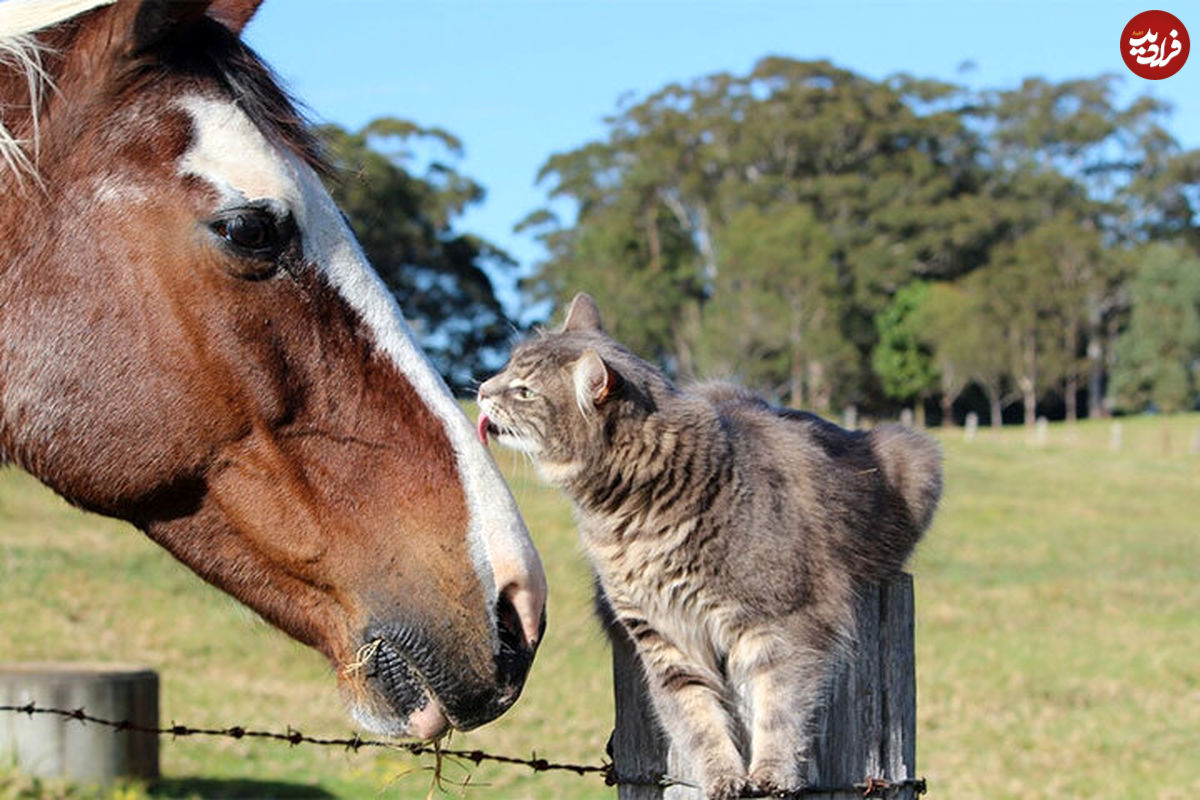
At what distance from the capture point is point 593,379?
3.24m

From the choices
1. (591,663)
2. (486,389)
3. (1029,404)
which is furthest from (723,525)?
(1029,404)

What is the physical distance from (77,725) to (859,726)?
5.61 m

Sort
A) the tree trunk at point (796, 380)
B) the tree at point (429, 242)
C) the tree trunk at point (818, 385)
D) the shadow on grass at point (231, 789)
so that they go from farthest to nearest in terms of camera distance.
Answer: the tree trunk at point (818, 385) → the tree trunk at point (796, 380) → the tree at point (429, 242) → the shadow on grass at point (231, 789)

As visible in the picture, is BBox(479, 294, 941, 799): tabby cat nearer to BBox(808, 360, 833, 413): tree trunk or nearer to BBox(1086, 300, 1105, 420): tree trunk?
BBox(808, 360, 833, 413): tree trunk

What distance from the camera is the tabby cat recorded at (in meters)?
2.49

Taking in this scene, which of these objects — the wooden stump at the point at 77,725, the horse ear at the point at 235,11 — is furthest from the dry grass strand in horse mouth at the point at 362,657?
the wooden stump at the point at 77,725

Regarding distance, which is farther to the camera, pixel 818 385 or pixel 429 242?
pixel 818 385

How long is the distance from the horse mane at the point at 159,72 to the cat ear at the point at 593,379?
1.24 m

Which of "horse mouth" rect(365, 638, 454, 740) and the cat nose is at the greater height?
the cat nose

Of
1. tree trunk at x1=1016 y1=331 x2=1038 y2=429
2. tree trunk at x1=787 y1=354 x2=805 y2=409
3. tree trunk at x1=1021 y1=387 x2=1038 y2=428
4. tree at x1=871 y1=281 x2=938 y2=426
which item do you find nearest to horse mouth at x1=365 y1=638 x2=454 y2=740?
tree trunk at x1=787 y1=354 x2=805 y2=409

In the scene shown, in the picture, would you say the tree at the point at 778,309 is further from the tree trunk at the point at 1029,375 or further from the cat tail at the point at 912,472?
the cat tail at the point at 912,472

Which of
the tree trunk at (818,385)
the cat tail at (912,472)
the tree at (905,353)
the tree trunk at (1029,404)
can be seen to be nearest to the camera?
the cat tail at (912,472)

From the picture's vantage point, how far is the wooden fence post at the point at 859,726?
229 cm

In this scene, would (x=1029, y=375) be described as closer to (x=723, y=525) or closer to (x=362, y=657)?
(x=723, y=525)
